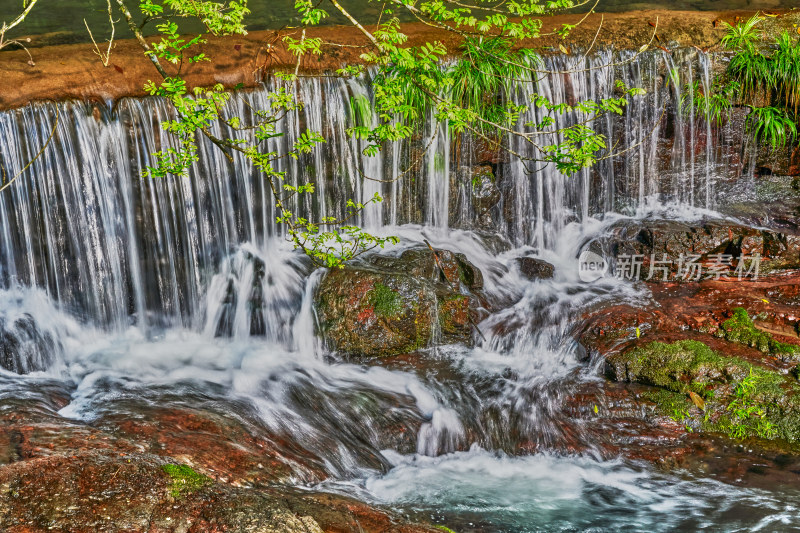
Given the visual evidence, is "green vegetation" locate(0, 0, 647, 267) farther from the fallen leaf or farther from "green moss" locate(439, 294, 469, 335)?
the fallen leaf

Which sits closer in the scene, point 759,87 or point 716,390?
point 716,390

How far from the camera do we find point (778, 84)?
346 inches

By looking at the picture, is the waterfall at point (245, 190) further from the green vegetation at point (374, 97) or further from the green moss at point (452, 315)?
the green moss at point (452, 315)

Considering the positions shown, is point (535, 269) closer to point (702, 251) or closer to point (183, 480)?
point (702, 251)

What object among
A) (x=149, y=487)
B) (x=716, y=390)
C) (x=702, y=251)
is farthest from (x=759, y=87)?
(x=149, y=487)

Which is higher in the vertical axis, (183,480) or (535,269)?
(183,480)

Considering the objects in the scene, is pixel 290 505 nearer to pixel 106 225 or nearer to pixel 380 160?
pixel 106 225

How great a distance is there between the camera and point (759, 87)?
883 cm

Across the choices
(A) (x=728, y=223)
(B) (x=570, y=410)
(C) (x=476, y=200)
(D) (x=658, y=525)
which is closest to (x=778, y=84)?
(A) (x=728, y=223)

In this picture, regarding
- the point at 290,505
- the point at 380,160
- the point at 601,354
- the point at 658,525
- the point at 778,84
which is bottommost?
the point at 658,525

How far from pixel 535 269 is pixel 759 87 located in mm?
3884

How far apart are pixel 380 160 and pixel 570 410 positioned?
12.9 ft

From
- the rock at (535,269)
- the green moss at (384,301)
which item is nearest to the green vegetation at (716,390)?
the rock at (535,269)

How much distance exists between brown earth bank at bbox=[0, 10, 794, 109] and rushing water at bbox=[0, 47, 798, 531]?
24 cm
